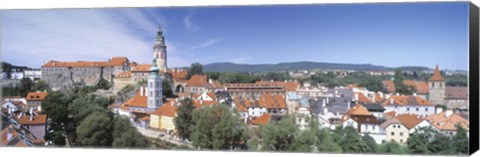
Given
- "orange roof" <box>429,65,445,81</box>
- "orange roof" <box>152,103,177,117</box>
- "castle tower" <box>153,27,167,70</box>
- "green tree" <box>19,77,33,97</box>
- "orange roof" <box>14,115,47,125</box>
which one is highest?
"castle tower" <box>153,27,167,70</box>

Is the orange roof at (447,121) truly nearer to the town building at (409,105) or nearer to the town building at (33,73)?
the town building at (409,105)

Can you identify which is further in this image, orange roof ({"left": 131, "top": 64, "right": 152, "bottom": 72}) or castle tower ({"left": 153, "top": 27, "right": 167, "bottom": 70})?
orange roof ({"left": 131, "top": 64, "right": 152, "bottom": 72})

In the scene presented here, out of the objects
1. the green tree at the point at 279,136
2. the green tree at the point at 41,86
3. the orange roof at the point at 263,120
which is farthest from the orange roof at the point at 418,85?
the green tree at the point at 41,86

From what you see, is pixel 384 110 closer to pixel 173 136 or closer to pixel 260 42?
pixel 260 42

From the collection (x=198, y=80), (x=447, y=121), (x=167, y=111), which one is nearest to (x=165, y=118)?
(x=167, y=111)

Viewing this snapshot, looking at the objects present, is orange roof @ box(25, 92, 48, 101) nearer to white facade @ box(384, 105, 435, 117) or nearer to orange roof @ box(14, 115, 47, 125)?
orange roof @ box(14, 115, 47, 125)

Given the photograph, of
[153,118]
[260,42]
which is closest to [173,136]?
[153,118]

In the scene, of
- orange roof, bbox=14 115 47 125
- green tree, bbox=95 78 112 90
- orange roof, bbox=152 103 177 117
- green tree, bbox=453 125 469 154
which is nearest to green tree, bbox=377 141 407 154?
green tree, bbox=453 125 469 154
